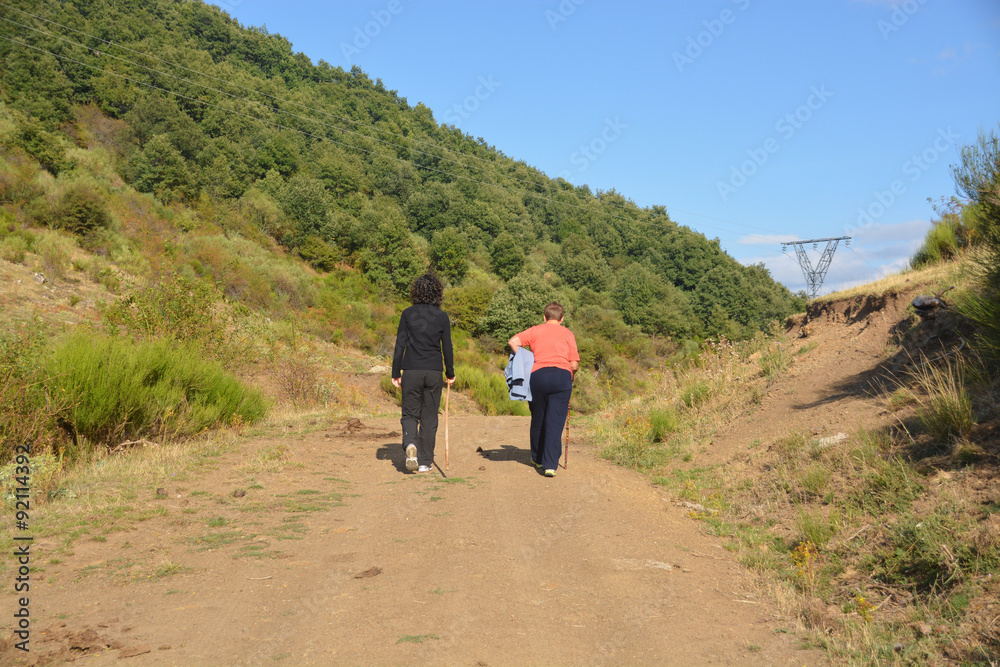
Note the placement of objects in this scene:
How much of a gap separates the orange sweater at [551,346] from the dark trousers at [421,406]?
128cm

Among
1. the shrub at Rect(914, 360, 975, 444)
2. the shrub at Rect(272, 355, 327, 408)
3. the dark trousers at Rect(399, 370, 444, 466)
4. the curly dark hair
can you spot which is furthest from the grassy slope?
the shrub at Rect(272, 355, 327, 408)

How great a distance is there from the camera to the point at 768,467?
713 centimetres

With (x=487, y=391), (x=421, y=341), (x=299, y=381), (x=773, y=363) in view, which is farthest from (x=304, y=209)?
(x=421, y=341)

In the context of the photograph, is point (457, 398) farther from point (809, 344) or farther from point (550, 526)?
point (550, 526)

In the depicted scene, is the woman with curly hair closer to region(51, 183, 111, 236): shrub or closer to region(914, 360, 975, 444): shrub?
region(914, 360, 975, 444): shrub

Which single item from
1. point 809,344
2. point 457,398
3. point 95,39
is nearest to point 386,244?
point 457,398

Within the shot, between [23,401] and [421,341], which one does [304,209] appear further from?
[421,341]

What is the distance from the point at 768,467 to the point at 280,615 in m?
5.85

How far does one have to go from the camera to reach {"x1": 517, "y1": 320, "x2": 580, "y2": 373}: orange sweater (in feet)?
25.1

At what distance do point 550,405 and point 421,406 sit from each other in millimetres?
1645

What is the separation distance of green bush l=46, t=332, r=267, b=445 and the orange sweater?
5379 millimetres

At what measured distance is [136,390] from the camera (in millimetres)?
8133

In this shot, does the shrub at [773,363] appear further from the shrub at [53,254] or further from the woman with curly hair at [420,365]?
the shrub at [53,254]

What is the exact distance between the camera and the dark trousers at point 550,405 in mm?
7477
